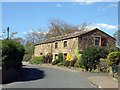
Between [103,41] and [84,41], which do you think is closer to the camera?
[84,41]

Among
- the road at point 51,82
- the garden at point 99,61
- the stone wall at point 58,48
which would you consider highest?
the stone wall at point 58,48

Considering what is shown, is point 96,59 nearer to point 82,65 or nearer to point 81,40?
point 82,65

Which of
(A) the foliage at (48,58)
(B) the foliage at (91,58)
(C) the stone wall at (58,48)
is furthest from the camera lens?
(A) the foliage at (48,58)

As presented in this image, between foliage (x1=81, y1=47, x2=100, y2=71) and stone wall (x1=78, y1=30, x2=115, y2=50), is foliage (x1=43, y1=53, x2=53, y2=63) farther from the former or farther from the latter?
foliage (x1=81, y1=47, x2=100, y2=71)

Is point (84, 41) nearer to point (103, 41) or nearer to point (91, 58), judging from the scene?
point (103, 41)

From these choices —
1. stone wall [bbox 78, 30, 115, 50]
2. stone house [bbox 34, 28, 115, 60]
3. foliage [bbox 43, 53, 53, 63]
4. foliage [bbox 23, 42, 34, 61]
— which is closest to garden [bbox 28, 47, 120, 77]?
stone wall [bbox 78, 30, 115, 50]

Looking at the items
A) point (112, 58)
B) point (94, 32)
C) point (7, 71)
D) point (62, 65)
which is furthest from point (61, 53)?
point (7, 71)

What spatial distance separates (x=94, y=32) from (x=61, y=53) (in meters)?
6.81

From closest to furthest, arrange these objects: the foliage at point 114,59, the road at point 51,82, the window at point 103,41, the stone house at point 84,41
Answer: the road at point 51,82, the foliage at point 114,59, the stone house at point 84,41, the window at point 103,41

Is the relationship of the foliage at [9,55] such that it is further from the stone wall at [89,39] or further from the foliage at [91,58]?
the stone wall at [89,39]

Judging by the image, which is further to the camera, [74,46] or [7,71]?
[74,46]

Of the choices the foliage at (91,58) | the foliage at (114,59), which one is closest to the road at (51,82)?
the foliage at (114,59)

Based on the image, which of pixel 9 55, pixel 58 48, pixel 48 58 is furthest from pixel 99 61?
pixel 48 58

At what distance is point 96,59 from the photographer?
33219mm
